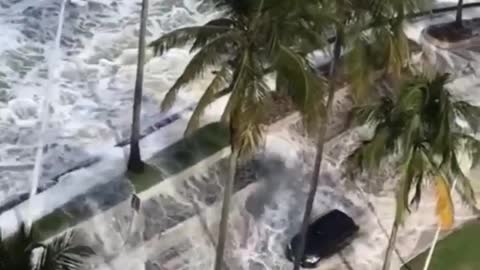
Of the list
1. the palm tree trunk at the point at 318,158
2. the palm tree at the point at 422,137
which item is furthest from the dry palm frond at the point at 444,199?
the palm tree trunk at the point at 318,158

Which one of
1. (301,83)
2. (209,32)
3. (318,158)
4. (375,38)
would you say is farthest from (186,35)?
(318,158)

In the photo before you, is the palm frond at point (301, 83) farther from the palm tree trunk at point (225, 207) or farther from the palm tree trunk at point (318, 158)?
the palm tree trunk at point (318, 158)

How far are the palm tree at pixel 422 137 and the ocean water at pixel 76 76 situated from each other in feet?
23.9

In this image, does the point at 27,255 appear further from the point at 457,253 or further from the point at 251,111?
the point at 457,253

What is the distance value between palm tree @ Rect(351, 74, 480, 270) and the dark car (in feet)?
12.5

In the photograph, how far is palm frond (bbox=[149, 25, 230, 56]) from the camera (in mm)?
15961

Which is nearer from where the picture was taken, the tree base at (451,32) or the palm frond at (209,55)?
the palm frond at (209,55)

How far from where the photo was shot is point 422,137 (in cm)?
1598

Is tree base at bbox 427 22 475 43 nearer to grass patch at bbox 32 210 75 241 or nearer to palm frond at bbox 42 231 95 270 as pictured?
grass patch at bbox 32 210 75 241

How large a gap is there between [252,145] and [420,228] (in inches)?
254

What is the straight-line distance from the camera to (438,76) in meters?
16.4

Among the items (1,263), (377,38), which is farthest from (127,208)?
(1,263)

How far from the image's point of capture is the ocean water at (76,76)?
2317cm

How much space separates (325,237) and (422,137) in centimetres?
492
